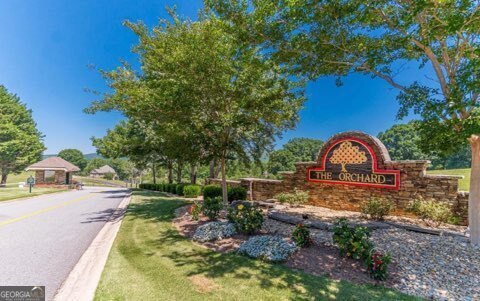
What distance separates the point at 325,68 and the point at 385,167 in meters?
5.17

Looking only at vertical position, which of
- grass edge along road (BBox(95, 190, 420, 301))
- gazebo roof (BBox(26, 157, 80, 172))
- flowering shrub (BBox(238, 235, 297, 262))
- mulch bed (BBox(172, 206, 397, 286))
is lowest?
grass edge along road (BBox(95, 190, 420, 301))

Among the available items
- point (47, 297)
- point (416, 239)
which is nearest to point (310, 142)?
point (416, 239)

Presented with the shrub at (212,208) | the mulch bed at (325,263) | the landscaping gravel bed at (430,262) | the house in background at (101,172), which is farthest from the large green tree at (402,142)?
the house in background at (101,172)

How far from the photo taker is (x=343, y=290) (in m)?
4.01

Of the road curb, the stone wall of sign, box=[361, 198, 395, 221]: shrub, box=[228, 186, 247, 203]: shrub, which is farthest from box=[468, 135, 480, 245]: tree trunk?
box=[228, 186, 247, 203]: shrub

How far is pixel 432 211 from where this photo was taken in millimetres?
8062

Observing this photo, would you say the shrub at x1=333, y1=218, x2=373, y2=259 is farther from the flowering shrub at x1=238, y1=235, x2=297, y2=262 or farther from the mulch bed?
the flowering shrub at x1=238, y1=235, x2=297, y2=262

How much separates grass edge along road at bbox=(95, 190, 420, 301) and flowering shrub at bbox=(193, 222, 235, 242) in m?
0.49

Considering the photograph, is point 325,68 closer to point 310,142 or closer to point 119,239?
point 119,239

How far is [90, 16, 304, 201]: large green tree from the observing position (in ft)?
28.6

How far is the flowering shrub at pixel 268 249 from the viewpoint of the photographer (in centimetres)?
528

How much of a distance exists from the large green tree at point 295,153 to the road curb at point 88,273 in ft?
175

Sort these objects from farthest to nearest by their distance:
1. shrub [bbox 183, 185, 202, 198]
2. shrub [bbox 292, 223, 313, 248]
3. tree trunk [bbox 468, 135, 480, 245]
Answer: shrub [bbox 183, 185, 202, 198] → tree trunk [bbox 468, 135, 480, 245] → shrub [bbox 292, 223, 313, 248]

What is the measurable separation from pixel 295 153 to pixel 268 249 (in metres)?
63.5
